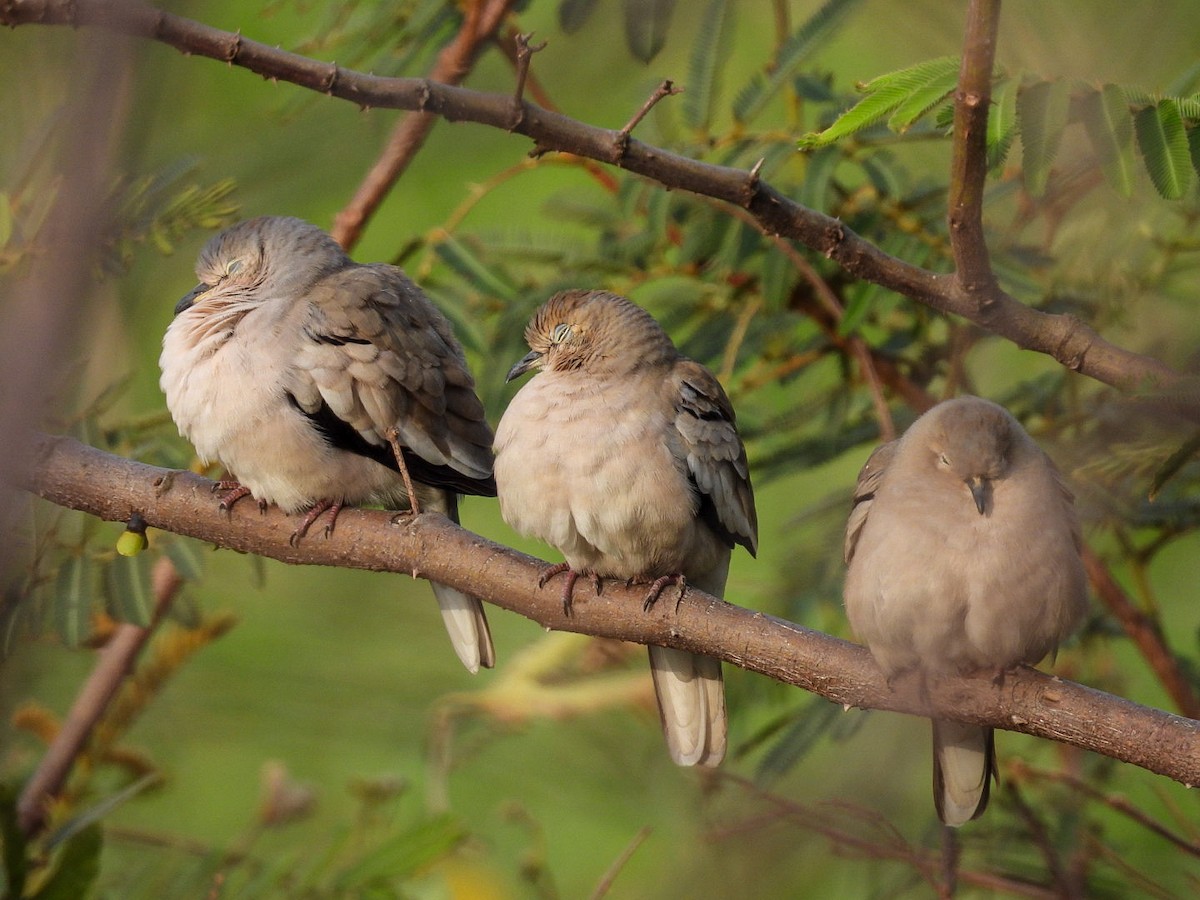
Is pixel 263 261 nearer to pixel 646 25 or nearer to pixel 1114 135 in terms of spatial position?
pixel 646 25

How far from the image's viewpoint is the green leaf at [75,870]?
3236mm

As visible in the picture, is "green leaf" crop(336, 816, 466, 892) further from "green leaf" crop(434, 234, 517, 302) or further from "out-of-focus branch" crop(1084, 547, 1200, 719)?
"out-of-focus branch" crop(1084, 547, 1200, 719)

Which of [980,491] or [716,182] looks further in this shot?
[980,491]

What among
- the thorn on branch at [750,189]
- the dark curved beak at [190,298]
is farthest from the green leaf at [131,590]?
the thorn on branch at [750,189]

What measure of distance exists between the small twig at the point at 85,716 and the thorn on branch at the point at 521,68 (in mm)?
1954

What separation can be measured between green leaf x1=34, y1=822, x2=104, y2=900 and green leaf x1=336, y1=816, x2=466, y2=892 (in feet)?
2.59

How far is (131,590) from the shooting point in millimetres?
3648

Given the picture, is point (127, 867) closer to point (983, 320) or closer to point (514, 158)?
point (514, 158)

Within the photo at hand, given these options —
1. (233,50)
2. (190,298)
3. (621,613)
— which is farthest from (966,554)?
(190,298)

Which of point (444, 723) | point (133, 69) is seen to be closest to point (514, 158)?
point (444, 723)

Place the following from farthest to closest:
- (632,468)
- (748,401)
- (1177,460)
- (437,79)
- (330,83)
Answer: (748,401) < (437,79) < (632,468) < (330,83) < (1177,460)

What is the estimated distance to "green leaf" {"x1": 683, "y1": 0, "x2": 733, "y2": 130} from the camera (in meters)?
3.88

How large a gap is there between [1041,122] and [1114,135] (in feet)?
0.46

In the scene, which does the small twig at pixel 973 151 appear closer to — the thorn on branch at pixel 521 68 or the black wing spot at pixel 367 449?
the thorn on branch at pixel 521 68
